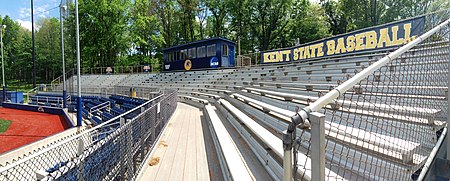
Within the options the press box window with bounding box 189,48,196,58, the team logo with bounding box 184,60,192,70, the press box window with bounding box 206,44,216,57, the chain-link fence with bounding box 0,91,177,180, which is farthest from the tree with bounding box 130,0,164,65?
the chain-link fence with bounding box 0,91,177,180

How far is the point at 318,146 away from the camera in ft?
4.09

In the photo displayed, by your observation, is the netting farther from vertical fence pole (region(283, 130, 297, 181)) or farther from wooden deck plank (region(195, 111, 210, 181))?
wooden deck plank (region(195, 111, 210, 181))

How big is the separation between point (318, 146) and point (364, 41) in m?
7.80

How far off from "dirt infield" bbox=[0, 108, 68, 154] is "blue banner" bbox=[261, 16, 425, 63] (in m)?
11.9

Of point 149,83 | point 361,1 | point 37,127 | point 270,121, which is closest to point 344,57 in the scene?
point 270,121

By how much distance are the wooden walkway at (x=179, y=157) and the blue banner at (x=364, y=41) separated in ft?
15.7

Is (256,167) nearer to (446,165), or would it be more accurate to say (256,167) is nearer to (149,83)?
(446,165)

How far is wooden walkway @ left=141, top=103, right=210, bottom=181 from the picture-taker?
3.62 m

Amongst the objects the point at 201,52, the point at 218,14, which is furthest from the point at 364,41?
the point at 218,14

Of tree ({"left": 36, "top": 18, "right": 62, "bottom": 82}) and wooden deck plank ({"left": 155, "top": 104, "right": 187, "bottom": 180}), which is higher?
tree ({"left": 36, "top": 18, "right": 62, "bottom": 82})

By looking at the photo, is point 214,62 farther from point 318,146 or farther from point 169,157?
point 318,146

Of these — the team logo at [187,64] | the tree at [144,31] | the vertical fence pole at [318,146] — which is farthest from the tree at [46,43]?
the vertical fence pole at [318,146]

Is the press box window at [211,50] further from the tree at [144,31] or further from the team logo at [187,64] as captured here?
the tree at [144,31]

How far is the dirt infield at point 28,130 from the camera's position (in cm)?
954
